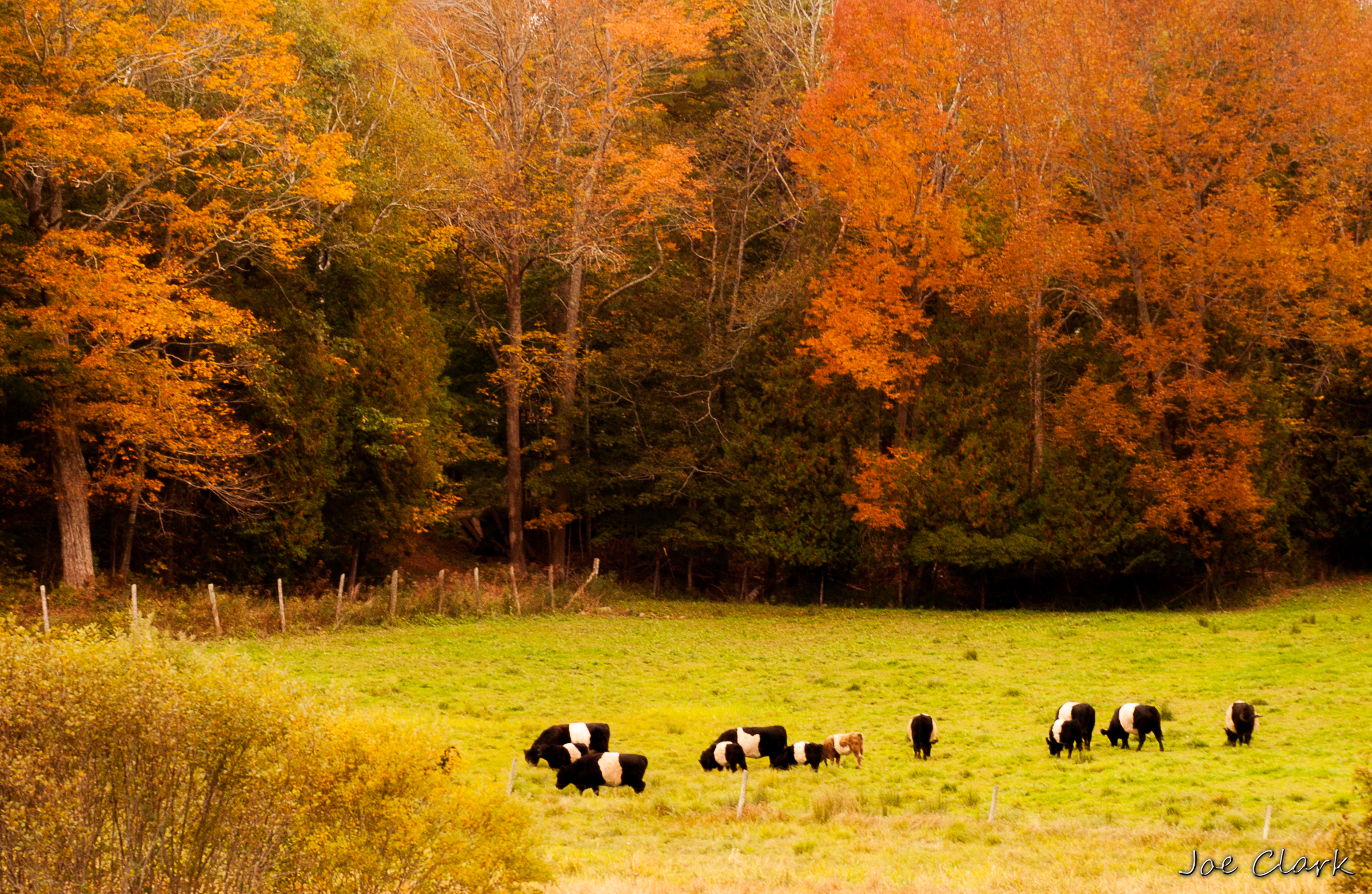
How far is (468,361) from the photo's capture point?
41688 mm

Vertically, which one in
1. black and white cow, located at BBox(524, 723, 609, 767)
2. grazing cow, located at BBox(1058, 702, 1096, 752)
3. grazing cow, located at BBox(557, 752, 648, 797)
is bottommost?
grazing cow, located at BBox(557, 752, 648, 797)

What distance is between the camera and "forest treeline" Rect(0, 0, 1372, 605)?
27172 millimetres

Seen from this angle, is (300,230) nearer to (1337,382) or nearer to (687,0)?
(687,0)

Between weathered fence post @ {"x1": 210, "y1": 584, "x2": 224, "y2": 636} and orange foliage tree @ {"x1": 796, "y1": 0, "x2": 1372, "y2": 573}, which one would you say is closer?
weathered fence post @ {"x1": 210, "y1": 584, "x2": 224, "y2": 636}

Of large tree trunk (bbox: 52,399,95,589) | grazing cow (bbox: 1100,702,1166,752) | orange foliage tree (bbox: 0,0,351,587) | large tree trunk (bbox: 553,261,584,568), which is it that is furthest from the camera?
large tree trunk (bbox: 553,261,584,568)

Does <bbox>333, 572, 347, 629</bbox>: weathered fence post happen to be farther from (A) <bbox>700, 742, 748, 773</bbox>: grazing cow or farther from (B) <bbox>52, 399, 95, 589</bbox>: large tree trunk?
(A) <bbox>700, 742, 748, 773</bbox>: grazing cow

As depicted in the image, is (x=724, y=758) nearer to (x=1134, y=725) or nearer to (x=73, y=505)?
(x=1134, y=725)

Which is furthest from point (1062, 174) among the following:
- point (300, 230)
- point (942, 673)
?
point (300, 230)

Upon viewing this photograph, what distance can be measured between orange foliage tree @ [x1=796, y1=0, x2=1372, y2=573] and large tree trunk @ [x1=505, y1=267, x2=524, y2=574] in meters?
9.33

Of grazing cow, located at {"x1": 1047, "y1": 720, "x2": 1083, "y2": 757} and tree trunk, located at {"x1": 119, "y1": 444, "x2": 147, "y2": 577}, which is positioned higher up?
tree trunk, located at {"x1": 119, "y1": 444, "x2": 147, "y2": 577}

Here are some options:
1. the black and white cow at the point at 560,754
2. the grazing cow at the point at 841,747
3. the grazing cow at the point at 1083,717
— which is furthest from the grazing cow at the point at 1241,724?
the black and white cow at the point at 560,754

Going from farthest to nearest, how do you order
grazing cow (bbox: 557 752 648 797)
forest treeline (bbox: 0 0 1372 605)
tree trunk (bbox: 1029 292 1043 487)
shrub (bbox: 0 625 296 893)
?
tree trunk (bbox: 1029 292 1043 487)
forest treeline (bbox: 0 0 1372 605)
grazing cow (bbox: 557 752 648 797)
shrub (bbox: 0 625 296 893)

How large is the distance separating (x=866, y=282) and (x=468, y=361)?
14551 mm

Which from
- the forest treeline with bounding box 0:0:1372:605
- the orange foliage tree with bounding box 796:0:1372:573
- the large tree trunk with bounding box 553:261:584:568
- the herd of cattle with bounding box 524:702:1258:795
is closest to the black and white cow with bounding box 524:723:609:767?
the herd of cattle with bounding box 524:702:1258:795
